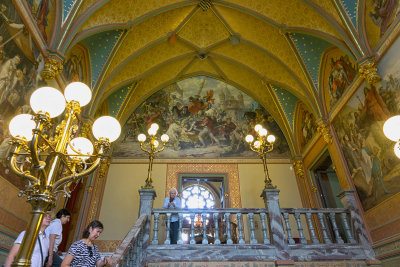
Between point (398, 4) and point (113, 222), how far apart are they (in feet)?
32.6

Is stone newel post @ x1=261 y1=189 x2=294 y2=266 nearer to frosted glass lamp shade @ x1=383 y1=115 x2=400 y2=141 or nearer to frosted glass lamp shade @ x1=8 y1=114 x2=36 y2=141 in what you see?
frosted glass lamp shade @ x1=383 y1=115 x2=400 y2=141

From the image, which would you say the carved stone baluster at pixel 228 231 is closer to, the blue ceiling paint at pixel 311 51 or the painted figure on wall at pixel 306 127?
the painted figure on wall at pixel 306 127

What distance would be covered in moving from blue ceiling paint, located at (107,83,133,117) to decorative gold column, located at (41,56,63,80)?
418 cm

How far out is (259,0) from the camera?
831 cm

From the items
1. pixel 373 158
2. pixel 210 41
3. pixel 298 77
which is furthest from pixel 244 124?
pixel 373 158

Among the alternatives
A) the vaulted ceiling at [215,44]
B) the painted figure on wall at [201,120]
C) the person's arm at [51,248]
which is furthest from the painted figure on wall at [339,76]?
the person's arm at [51,248]

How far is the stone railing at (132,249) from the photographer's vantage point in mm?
3209

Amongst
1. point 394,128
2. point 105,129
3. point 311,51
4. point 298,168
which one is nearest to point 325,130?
point 298,168

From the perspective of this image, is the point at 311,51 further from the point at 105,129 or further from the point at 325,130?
the point at 105,129

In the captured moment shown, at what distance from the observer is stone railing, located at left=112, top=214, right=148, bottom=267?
3209 mm

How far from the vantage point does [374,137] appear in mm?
6086

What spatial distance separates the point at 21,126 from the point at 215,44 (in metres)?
8.76

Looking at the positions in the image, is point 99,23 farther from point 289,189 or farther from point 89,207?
point 289,189

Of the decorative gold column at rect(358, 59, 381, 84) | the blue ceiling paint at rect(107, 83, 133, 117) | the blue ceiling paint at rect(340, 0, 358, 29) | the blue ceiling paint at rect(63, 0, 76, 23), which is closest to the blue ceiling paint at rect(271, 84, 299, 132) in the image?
the blue ceiling paint at rect(340, 0, 358, 29)
